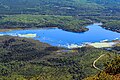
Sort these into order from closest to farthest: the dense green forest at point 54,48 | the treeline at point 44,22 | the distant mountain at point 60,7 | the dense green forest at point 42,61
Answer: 1. the dense green forest at point 54,48
2. the dense green forest at point 42,61
3. the treeline at point 44,22
4. the distant mountain at point 60,7

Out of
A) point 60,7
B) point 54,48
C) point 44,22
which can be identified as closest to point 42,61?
point 54,48

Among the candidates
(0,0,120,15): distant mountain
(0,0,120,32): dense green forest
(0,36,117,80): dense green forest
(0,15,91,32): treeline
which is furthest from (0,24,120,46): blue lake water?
(0,0,120,15): distant mountain

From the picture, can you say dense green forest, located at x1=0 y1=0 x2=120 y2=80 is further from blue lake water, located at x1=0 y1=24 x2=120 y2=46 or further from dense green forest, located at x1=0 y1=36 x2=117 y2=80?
blue lake water, located at x1=0 y1=24 x2=120 y2=46

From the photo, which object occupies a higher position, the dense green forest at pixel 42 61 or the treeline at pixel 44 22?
the dense green forest at pixel 42 61

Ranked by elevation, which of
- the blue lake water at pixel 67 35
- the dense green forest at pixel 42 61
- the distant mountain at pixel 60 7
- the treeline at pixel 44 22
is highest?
the dense green forest at pixel 42 61

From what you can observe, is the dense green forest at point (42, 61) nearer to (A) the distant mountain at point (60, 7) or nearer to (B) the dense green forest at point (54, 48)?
(B) the dense green forest at point (54, 48)

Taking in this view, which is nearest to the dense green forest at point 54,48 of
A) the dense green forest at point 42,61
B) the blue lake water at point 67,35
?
the dense green forest at point 42,61
